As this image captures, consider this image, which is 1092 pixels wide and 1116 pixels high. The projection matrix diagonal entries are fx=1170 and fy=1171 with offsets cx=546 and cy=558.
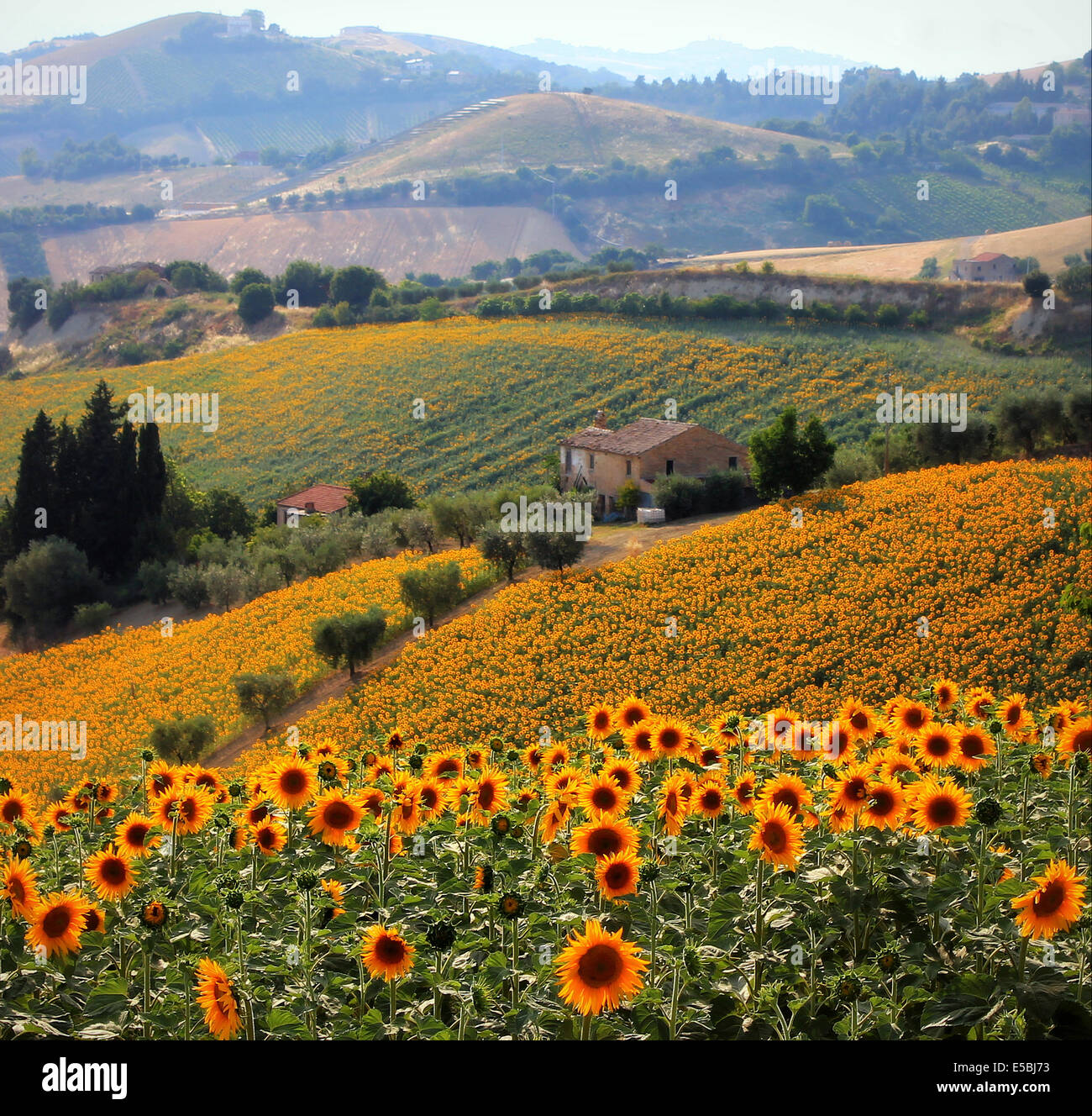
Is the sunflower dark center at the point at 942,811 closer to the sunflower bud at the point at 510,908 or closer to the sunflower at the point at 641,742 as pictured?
the sunflower at the point at 641,742

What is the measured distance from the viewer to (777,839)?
6.82 m

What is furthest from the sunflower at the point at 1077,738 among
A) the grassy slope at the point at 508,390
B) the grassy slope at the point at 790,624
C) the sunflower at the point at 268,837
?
the grassy slope at the point at 508,390

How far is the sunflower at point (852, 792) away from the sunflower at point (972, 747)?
1019 mm

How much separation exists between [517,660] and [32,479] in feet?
99.8

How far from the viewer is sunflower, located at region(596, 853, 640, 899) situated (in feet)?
20.8

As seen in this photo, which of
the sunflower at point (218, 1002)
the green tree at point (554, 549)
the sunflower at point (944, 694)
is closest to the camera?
the sunflower at point (218, 1002)

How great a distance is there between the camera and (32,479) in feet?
166

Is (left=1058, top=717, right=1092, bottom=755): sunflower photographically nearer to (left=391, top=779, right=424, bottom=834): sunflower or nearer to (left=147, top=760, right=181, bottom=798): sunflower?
(left=391, top=779, right=424, bottom=834): sunflower

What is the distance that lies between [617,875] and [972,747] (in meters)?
3.44

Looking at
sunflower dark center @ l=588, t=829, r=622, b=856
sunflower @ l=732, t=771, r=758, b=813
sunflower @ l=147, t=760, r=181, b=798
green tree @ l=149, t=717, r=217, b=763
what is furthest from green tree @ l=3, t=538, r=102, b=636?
sunflower dark center @ l=588, t=829, r=622, b=856

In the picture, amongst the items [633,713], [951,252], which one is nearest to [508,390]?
[633,713]

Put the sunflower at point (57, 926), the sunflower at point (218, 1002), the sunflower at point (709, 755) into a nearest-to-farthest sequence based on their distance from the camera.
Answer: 1. the sunflower at point (218, 1002)
2. the sunflower at point (57, 926)
3. the sunflower at point (709, 755)

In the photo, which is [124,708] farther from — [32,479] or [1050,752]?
[1050,752]

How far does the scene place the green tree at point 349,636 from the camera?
1284 inches
